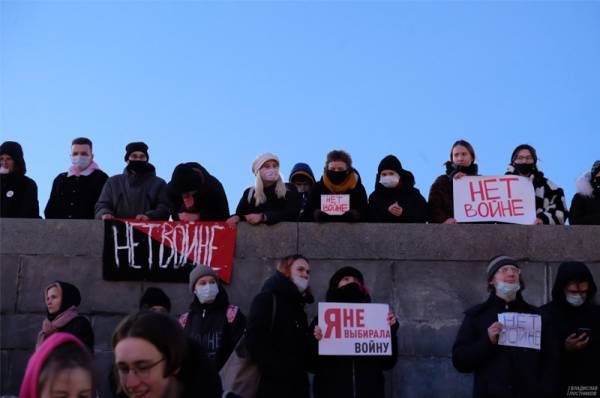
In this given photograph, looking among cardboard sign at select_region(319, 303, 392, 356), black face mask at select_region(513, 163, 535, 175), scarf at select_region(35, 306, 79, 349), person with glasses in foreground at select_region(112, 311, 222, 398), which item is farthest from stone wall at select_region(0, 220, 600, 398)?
person with glasses in foreground at select_region(112, 311, 222, 398)

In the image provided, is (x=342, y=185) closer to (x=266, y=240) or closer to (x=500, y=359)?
(x=266, y=240)

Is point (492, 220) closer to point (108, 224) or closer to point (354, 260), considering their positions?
point (354, 260)

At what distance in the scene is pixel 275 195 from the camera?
9711 millimetres

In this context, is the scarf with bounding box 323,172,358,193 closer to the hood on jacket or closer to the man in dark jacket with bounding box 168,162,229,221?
the man in dark jacket with bounding box 168,162,229,221

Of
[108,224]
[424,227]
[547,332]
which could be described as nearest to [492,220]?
[424,227]

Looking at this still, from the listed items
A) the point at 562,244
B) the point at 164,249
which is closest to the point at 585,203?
the point at 562,244

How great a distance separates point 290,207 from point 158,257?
4.41 feet

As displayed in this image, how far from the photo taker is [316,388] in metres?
7.72

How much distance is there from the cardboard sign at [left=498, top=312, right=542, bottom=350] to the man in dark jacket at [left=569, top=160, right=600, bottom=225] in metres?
2.61

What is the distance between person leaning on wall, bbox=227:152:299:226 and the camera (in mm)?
9641

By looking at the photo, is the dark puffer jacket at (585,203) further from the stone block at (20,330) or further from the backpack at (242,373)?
the stone block at (20,330)

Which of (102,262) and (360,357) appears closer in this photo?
(360,357)

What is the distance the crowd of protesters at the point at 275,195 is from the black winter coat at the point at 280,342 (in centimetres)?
180

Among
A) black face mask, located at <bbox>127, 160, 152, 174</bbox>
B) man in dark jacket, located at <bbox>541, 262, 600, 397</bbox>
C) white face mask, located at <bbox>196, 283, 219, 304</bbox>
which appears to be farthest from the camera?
black face mask, located at <bbox>127, 160, 152, 174</bbox>
